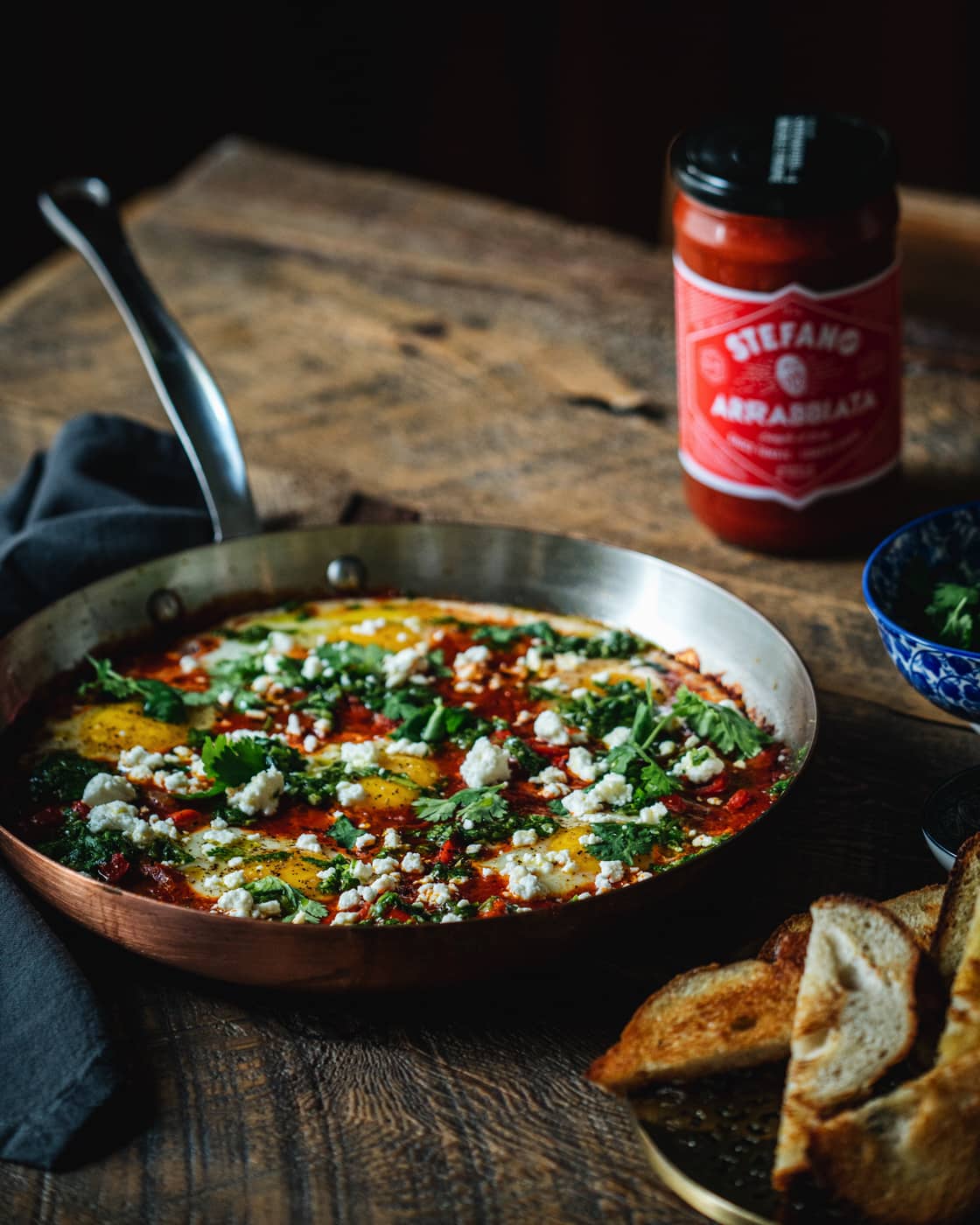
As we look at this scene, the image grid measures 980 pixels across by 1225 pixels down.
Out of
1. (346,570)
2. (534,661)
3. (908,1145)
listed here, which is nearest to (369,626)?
(346,570)

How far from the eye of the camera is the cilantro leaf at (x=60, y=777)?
76.5 inches

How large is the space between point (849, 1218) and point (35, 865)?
96 cm

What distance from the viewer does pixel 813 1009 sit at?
1.39 m

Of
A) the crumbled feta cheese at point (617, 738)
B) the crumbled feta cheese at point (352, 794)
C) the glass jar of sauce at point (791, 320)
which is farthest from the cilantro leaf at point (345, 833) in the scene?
the glass jar of sauce at point (791, 320)

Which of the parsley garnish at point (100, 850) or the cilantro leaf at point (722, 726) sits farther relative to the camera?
the cilantro leaf at point (722, 726)

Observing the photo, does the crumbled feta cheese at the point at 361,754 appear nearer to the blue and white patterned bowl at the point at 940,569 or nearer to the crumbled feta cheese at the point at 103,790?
the crumbled feta cheese at the point at 103,790

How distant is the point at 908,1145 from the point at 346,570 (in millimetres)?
1404

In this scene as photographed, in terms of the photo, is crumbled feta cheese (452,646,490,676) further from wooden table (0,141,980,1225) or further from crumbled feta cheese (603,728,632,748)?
wooden table (0,141,980,1225)

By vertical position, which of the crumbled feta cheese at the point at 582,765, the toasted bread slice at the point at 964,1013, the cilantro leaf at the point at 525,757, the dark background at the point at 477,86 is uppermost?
the toasted bread slice at the point at 964,1013

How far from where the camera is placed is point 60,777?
1.97m

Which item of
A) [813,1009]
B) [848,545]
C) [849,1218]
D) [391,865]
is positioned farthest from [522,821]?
[848,545]

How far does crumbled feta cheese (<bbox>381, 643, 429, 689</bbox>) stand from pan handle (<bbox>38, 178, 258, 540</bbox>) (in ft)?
1.62

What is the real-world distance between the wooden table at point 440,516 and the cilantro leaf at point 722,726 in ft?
0.41

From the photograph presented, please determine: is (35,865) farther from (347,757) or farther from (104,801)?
(347,757)
